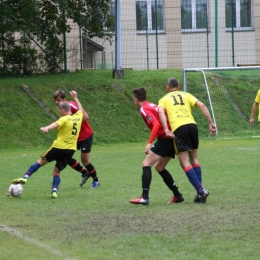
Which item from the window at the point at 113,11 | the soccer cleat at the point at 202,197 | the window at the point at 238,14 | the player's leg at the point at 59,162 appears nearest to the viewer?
the soccer cleat at the point at 202,197

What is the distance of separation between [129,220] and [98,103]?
17526 millimetres

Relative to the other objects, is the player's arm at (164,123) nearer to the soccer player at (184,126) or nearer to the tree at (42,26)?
the soccer player at (184,126)

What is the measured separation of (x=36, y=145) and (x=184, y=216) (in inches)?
562

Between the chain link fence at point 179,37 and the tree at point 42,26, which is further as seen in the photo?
the chain link fence at point 179,37

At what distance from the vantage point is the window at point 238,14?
31.9 meters

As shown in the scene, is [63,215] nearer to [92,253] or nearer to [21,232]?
[21,232]

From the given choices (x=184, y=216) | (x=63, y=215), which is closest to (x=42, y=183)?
(x=63, y=215)

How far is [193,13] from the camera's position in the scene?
1291 inches

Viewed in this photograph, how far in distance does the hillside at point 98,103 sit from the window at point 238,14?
3.83 meters

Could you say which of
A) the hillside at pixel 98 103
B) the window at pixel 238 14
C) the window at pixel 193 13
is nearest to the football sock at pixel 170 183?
the hillside at pixel 98 103

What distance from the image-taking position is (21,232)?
27.2 ft

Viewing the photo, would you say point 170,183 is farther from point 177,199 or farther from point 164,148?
point 164,148

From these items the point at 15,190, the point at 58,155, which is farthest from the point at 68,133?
the point at 15,190

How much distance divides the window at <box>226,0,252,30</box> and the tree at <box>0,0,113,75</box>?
6463 millimetres
